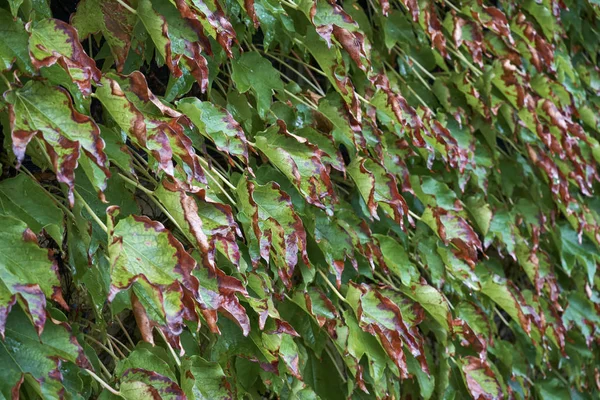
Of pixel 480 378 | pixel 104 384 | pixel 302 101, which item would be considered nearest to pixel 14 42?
pixel 104 384

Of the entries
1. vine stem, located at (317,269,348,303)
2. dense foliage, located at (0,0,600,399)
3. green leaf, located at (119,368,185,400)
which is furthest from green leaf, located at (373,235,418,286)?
green leaf, located at (119,368,185,400)

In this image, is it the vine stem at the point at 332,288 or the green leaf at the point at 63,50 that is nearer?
the green leaf at the point at 63,50

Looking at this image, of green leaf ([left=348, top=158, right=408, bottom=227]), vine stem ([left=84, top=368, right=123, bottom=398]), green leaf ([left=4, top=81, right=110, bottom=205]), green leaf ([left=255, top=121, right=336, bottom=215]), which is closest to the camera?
green leaf ([left=4, top=81, right=110, bottom=205])

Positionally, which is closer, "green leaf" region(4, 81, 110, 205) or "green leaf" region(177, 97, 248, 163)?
"green leaf" region(4, 81, 110, 205)

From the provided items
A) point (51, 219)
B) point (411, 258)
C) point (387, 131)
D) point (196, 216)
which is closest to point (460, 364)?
point (411, 258)

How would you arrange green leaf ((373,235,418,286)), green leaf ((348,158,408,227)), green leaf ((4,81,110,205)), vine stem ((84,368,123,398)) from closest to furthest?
green leaf ((4,81,110,205)), vine stem ((84,368,123,398)), green leaf ((348,158,408,227)), green leaf ((373,235,418,286))

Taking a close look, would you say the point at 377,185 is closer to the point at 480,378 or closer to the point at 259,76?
the point at 259,76

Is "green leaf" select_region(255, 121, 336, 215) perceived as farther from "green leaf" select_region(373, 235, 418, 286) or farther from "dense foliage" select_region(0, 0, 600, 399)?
"green leaf" select_region(373, 235, 418, 286)

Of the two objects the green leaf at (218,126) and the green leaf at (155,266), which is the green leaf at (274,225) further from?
the green leaf at (155,266)

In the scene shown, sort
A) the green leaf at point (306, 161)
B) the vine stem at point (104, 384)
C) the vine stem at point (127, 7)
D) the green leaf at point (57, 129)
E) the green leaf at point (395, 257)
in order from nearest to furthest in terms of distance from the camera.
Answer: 1. the green leaf at point (57, 129)
2. the vine stem at point (104, 384)
3. the vine stem at point (127, 7)
4. the green leaf at point (306, 161)
5. the green leaf at point (395, 257)

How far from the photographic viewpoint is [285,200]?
3.94ft

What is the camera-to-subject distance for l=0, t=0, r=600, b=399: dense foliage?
91cm

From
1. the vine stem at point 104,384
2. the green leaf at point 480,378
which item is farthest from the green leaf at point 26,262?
the green leaf at point 480,378

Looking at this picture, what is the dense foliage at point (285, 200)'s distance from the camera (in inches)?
35.8
